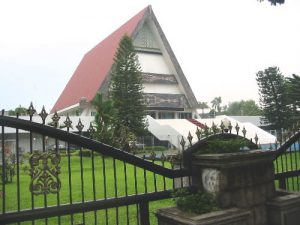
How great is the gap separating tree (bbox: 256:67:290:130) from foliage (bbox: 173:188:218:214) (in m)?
Answer: 24.5

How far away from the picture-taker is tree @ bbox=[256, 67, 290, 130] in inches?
1005

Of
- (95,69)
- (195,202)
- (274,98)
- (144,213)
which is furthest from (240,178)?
(95,69)

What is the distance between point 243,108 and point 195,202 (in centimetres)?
6685

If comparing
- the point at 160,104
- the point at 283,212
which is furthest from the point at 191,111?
the point at 283,212

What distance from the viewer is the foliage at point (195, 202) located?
2.56m

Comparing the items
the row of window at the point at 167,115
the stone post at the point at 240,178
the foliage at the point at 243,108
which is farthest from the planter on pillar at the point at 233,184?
the foliage at the point at 243,108

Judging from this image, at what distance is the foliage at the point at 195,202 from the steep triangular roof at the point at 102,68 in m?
23.2

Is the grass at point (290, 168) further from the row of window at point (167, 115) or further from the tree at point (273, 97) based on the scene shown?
the row of window at point (167, 115)

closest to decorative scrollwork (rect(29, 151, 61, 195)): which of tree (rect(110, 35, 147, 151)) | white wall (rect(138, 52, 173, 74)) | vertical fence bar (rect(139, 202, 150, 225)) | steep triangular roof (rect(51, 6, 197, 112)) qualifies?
vertical fence bar (rect(139, 202, 150, 225))

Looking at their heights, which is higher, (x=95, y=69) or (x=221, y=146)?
(x=95, y=69)

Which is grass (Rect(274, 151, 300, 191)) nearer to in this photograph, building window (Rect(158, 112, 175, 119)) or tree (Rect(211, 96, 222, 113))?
building window (Rect(158, 112, 175, 119))

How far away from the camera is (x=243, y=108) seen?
66.8 metres

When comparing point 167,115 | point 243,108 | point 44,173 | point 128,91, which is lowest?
point 44,173

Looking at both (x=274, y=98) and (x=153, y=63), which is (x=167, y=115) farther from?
(x=274, y=98)
